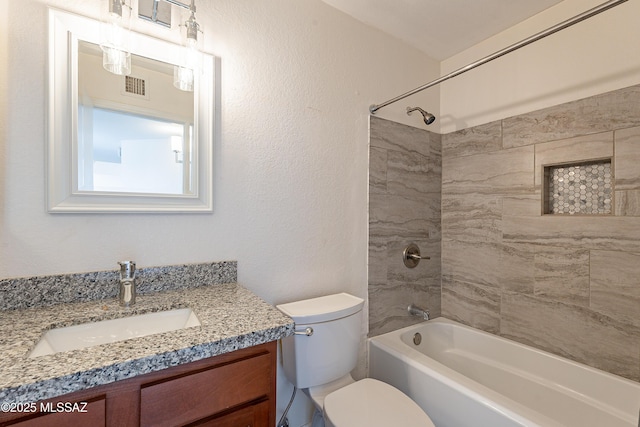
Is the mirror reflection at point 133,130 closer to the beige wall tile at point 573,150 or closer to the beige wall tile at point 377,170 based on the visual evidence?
the beige wall tile at point 377,170

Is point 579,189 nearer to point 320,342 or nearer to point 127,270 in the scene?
point 320,342

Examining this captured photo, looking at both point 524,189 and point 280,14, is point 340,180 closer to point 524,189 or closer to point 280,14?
point 280,14

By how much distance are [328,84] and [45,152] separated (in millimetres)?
1303

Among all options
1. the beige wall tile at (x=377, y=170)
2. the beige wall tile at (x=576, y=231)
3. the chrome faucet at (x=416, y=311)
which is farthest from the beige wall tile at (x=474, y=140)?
the chrome faucet at (x=416, y=311)

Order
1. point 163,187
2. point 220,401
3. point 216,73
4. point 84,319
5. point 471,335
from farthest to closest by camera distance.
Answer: point 471,335
point 216,73
point 163,187
point 84,319
point 220,401

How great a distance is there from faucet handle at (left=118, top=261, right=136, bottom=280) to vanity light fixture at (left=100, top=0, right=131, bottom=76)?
715 mm

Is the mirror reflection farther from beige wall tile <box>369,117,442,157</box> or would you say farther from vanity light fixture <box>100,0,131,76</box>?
beige wall tile <box>369,117,442,157</box>

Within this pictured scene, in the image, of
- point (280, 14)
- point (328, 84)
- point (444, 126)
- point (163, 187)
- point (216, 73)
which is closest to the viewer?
point (163, 187)

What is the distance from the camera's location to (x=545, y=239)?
65.8 inches

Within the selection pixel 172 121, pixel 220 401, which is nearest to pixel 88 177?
pixel 172 121

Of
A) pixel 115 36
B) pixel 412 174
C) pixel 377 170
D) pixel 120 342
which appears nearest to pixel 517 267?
pixel 412 174

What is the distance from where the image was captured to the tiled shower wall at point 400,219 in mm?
1824

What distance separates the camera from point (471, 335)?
6.38 feet

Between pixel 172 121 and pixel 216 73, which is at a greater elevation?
pixel 216 73
